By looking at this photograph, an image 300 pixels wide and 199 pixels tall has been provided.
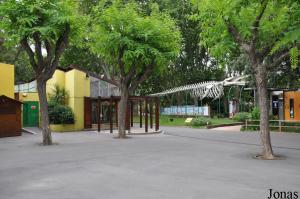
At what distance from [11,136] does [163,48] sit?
11681mm

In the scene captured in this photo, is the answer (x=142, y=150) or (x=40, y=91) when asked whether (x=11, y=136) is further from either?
(x=142, y=150)

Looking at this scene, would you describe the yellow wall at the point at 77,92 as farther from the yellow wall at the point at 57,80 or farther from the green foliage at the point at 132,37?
the green foliage at the point at 132,37

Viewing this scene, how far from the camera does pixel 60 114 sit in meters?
32.0

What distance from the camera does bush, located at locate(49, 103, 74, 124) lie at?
31.9 meters

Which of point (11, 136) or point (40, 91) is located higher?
point (40, 91)

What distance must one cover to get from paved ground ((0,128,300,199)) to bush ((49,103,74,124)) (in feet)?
49.8

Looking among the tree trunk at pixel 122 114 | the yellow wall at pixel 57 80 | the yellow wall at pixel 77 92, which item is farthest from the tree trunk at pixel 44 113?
the yellow wall at pixel 57 80

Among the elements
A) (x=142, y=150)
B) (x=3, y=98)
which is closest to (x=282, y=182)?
(x=142, y=150)

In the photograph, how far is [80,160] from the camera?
14.0 m

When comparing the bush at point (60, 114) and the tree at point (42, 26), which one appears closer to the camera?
the tree at point (42, 26)

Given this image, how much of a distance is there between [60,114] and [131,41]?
473 inches

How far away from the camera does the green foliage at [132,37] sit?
22.6 m

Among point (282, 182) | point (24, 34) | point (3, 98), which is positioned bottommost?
point (282, 182)

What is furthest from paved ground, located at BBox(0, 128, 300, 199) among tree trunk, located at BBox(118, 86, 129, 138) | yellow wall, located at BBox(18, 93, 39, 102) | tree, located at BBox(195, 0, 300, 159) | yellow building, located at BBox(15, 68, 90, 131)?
yellow wall, located at BBox(18, 93, 39, 102)
